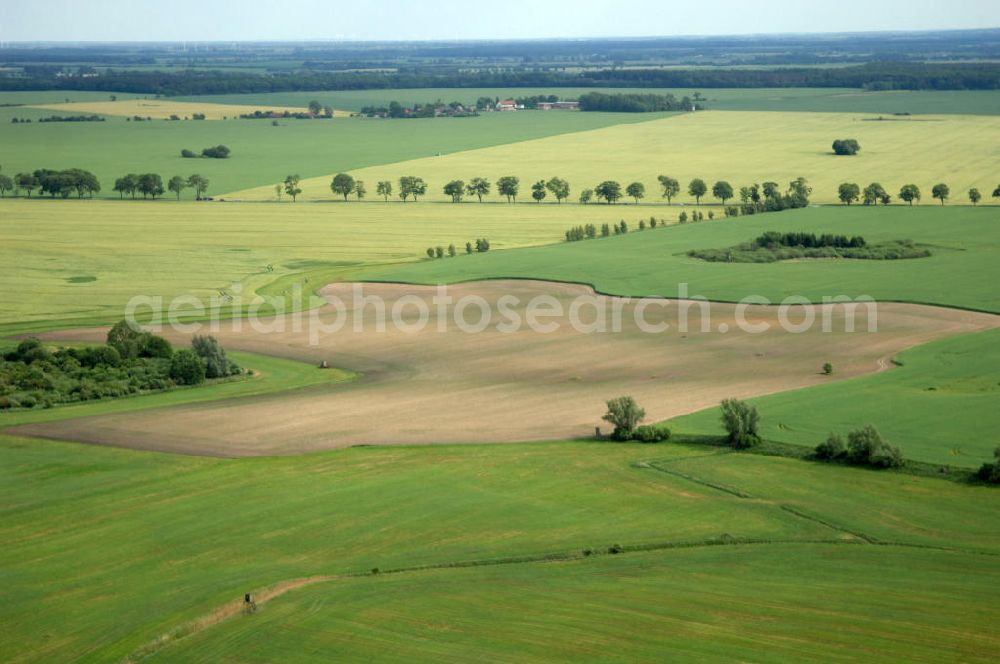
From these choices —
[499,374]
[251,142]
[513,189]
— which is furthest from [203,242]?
[251,142]

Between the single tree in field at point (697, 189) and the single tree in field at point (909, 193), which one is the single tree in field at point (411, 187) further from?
the single tree in field at point (909, 193)

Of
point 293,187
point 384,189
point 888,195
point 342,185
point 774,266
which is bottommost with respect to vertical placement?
point 774,266

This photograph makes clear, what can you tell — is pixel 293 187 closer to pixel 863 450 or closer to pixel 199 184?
pixel 199 184

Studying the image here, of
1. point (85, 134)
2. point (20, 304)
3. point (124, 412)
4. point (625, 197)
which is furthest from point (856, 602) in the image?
point (85, 134)

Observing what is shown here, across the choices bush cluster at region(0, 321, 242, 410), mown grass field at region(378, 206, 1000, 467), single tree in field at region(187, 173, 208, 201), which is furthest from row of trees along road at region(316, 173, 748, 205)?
bush cluster at region(0, 321, 242, 410)

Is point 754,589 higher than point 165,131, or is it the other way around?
point 165,131

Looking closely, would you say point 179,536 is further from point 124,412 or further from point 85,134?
point 85,134

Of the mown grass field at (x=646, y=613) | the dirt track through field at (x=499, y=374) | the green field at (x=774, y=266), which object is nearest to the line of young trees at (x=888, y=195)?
A: the green field at (x=774, y=266)
